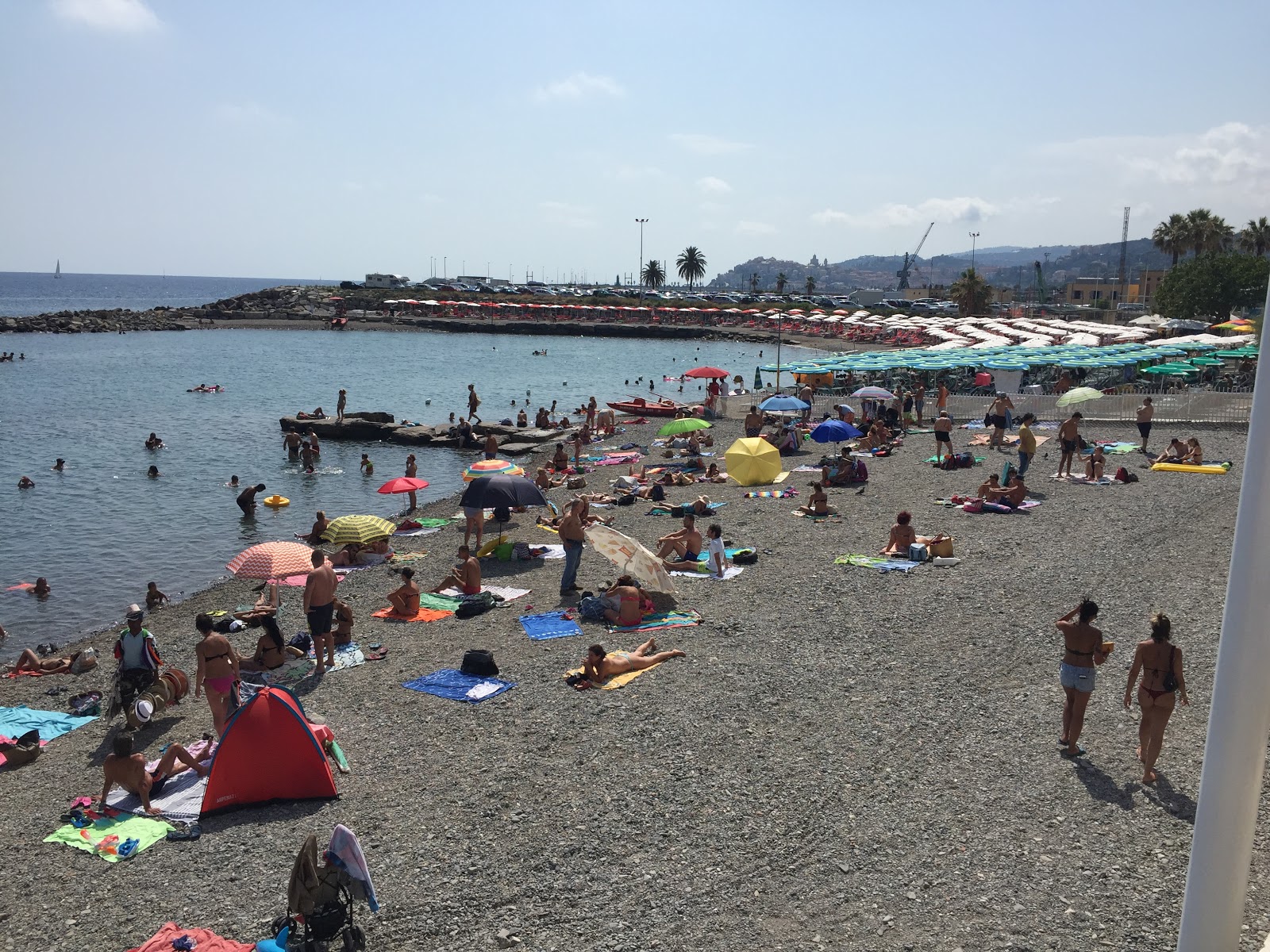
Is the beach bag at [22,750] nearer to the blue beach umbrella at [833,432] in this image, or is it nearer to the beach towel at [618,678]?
the beach towel at [618,678]

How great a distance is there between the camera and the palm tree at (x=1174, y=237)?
241 ft

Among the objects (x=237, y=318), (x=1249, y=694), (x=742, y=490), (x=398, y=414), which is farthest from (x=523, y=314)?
(x=1249, y=694)

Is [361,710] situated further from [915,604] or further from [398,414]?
[398,414]

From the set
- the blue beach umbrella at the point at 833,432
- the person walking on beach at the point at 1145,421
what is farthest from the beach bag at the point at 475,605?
the person walking on beach at the point at 1145,421

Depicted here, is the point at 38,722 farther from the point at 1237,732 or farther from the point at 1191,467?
the point at 1191,467

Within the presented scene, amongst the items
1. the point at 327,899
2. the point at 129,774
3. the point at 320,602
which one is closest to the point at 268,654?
the point at 320,602

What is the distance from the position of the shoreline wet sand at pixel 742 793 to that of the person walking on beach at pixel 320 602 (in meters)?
0.45

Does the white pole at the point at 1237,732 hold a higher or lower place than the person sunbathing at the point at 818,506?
higher

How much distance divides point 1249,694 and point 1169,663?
327 centimetres

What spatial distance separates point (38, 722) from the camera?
10.7 m

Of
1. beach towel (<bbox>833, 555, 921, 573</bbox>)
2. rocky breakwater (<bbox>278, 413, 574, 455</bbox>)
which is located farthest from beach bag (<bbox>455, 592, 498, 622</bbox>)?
rocky breakwater (<bbox>278, 413, 574, 455</bbox>)

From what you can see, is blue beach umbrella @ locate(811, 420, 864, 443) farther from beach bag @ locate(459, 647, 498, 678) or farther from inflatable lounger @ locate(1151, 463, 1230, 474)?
beach bag @ locate(459, 647, 498, 678)

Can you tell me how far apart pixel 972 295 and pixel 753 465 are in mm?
72187

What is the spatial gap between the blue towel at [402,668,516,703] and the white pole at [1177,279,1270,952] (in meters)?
6.95
